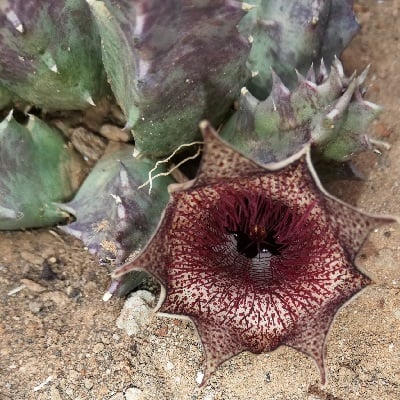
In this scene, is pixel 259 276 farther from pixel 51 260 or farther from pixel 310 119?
pixel 51 260

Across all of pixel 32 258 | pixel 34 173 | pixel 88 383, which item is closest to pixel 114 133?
pixel 34 173

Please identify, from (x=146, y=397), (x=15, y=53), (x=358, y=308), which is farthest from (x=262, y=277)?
(x=15, y=53)

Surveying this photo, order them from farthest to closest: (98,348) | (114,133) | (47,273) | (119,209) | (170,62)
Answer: (114,133) < (47,273) < (98,348) < (119,209) < (170,62)

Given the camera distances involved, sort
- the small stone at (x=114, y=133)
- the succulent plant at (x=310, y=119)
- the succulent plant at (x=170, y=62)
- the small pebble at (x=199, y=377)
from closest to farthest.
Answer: the succulent plant at (x=170, y=62)
the succulent plant at (x=310, y=119)
the small pebble at (x=199, y=377)
the small stone at (x=114, y=133)

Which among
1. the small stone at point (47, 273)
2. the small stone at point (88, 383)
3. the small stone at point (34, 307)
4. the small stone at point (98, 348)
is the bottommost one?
the small stone at point (88, 383)

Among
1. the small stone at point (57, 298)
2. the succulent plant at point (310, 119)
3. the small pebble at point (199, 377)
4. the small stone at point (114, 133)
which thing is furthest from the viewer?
the small stone at point (114, 133)

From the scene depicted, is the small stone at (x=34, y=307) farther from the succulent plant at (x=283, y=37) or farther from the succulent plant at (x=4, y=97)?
the succulent plant at (x=283, y=37)

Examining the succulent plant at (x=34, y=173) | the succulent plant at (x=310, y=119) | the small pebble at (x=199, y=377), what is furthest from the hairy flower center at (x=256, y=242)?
the succulent plant at (x=34, y=173)
